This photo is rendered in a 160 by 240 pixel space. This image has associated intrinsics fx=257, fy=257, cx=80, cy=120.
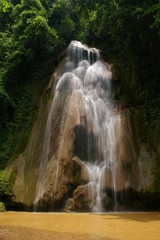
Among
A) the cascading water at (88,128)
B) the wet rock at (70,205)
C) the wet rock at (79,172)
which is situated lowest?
the wet rock at (70,205)

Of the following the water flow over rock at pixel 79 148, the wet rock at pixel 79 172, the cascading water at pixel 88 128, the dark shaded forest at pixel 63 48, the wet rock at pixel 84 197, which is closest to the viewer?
the wet rock at pixel 84 197

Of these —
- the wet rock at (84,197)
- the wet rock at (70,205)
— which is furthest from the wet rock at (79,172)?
the wet rock at (70,205)

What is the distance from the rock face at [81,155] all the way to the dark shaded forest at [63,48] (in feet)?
2.26

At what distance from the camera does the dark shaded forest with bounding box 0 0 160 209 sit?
12328mm

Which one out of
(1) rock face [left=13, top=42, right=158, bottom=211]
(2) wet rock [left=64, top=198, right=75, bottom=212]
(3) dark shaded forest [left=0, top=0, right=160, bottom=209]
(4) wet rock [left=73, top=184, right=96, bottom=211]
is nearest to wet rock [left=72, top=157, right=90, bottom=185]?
(1) rock face [left=13, top=42, right=158, bottom=211]

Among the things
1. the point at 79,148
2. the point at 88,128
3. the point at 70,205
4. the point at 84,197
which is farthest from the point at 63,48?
the point at 70,205

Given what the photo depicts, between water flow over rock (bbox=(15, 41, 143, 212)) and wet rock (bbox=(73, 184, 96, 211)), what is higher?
water flow over rock (bbox=(15, 41, 143, 212))

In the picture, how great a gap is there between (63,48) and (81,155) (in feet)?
34.8

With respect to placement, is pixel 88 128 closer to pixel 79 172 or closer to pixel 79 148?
pixel 79 148

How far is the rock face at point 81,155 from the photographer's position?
10023mm

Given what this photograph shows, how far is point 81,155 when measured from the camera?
1105cm

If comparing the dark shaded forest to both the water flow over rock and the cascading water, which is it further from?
the cascading water

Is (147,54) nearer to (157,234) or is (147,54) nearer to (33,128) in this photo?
(33,128)

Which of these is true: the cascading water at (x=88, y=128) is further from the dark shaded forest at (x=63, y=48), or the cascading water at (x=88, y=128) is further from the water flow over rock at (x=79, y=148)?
the dark shaded forest at (x=63, y=48)
